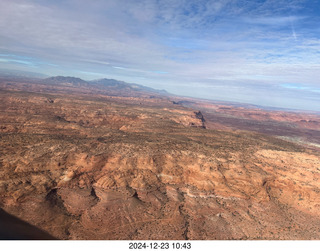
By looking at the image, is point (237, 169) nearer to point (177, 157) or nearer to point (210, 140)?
point (177, 157)

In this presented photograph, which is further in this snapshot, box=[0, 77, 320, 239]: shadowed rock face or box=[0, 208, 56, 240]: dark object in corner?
box=[0, 77, 320, 239]: shadowed rock face

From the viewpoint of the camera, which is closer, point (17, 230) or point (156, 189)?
point (17, 230)

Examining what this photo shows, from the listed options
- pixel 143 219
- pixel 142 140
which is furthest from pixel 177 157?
pixel 143 219

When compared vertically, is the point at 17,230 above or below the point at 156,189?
below

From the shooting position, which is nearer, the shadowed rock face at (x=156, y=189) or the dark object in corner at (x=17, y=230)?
the dark object in corner at (x=17, y=230)
